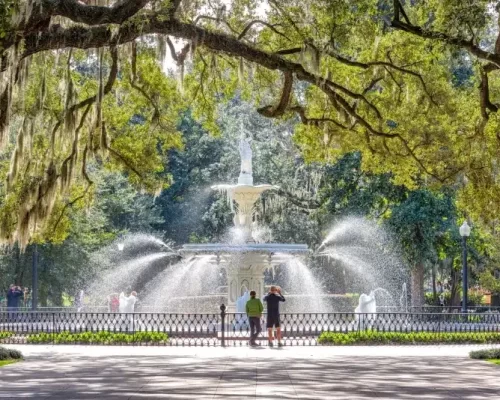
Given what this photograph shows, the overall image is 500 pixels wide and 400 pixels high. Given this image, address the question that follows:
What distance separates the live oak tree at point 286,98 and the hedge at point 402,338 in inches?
168

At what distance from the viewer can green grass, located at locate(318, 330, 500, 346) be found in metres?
27.5

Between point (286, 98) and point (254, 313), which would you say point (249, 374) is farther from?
point (254, 313)

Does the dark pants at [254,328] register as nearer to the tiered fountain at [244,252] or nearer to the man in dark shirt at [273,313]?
the man in dark shirt at [273,313]

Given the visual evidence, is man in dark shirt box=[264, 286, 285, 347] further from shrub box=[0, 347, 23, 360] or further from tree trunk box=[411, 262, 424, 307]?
tree trunk box=[411, 262, 424, 307]

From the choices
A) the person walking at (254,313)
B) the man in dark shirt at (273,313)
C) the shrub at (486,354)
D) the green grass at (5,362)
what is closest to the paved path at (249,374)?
the green grass at (5,362)

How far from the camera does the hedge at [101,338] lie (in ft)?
91.0

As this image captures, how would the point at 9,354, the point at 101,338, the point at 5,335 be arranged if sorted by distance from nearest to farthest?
1. the point at 9,354
2. the point at 101,338
3. the point at 5,335

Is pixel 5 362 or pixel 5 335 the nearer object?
pixel 5 362

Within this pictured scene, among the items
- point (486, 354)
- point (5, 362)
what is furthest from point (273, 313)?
point (5, 362)

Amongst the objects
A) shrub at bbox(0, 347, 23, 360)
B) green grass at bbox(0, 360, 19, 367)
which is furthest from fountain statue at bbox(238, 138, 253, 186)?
green grass at bbox(0, 360, 19, 367)

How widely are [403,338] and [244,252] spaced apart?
6167mm

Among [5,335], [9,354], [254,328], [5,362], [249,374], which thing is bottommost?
[249,374]

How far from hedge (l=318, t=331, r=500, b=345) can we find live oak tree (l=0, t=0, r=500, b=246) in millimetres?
4271

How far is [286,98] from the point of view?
20.5 meters
